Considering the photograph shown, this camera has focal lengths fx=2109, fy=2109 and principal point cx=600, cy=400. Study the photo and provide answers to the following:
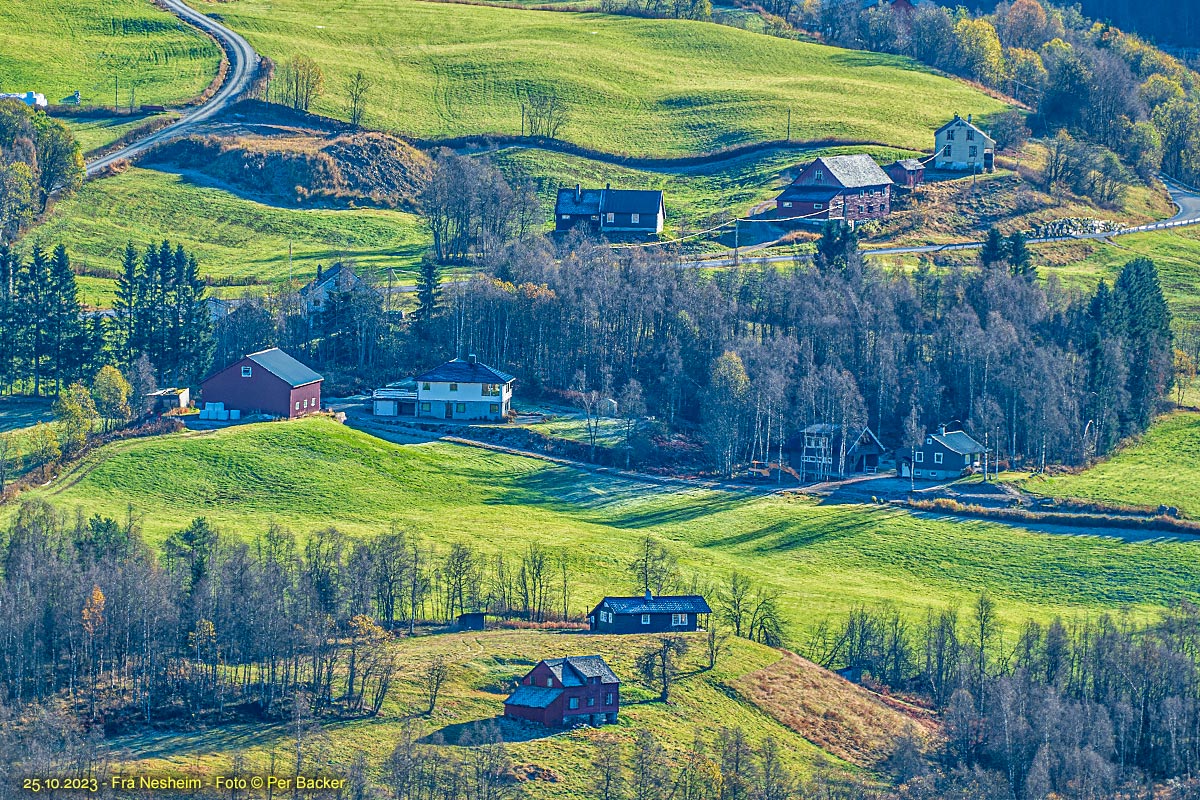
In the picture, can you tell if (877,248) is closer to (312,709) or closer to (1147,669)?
(1147,669)

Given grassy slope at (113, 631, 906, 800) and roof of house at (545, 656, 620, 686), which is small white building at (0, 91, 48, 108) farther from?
roof of house at (545, 656, 620, 686)

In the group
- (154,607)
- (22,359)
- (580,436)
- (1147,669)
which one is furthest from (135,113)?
(1147,669)

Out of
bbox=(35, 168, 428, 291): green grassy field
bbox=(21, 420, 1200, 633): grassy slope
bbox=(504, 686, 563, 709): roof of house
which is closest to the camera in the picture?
bbox=(504, 686, 563, 709): roof of house

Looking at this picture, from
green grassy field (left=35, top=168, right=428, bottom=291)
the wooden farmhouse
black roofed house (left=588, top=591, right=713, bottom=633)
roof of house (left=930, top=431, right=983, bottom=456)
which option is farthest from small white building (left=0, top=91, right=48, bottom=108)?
black roofed house (left=588, top=591, right=713, bottom=633)

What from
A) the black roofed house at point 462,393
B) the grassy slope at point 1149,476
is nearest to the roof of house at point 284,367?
the black roofed house at point 462,393

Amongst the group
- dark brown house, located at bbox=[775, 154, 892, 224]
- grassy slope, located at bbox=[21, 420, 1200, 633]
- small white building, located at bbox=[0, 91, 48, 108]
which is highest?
small white building, located at bbox=[0, 91, 48, 108]

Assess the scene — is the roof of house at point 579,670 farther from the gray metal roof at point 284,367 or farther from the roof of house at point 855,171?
the roof of house at point 855,171

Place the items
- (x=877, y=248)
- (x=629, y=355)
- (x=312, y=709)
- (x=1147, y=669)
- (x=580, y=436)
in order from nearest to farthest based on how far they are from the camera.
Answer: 1. (x=312, y=709)
2. (x=1147, y=669)
3. (x=580, y=436)
4. (x=629, y=355)
5. (x=877, y=248)
